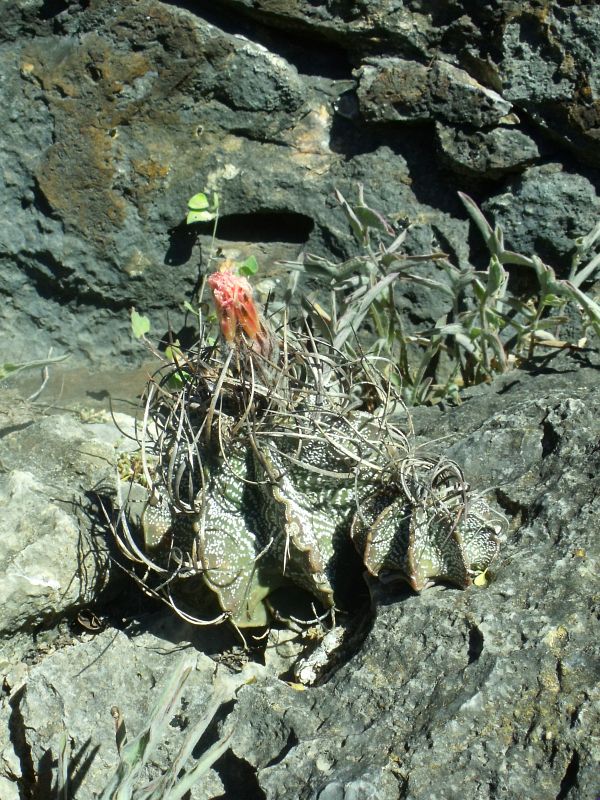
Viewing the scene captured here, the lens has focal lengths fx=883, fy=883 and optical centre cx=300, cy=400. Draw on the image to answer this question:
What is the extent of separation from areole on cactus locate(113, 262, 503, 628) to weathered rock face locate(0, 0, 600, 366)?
4.16ft

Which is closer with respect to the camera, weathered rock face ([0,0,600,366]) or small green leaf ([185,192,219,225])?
weathered rock face ([0,0,600,366])

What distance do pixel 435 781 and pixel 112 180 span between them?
2433 mm

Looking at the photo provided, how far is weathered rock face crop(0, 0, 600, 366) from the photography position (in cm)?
315

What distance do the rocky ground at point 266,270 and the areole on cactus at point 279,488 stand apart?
0.44 feet

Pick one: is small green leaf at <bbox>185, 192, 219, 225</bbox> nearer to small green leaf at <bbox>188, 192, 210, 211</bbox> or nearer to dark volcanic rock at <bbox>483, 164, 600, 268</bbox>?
small green leaf at <bbox>188, 192, 210, 211</bbox>

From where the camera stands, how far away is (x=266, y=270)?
3.52 meters

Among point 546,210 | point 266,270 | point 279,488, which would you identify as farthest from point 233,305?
point 546,210

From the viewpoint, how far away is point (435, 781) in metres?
1.71

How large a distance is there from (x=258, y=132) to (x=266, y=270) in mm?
528

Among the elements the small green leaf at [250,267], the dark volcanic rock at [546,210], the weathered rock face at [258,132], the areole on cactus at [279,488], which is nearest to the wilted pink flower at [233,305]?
the areole on cactus at [279,488]

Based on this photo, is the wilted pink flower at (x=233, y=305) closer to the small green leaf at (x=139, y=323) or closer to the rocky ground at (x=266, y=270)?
the rocky ground at (x=266, y=270)

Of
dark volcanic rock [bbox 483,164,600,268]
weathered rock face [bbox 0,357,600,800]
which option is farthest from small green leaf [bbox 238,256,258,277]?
weathered rock face [bbox 0,357,600,800]

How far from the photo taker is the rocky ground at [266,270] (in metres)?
1.99

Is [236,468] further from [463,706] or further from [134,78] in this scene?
[134,78]
